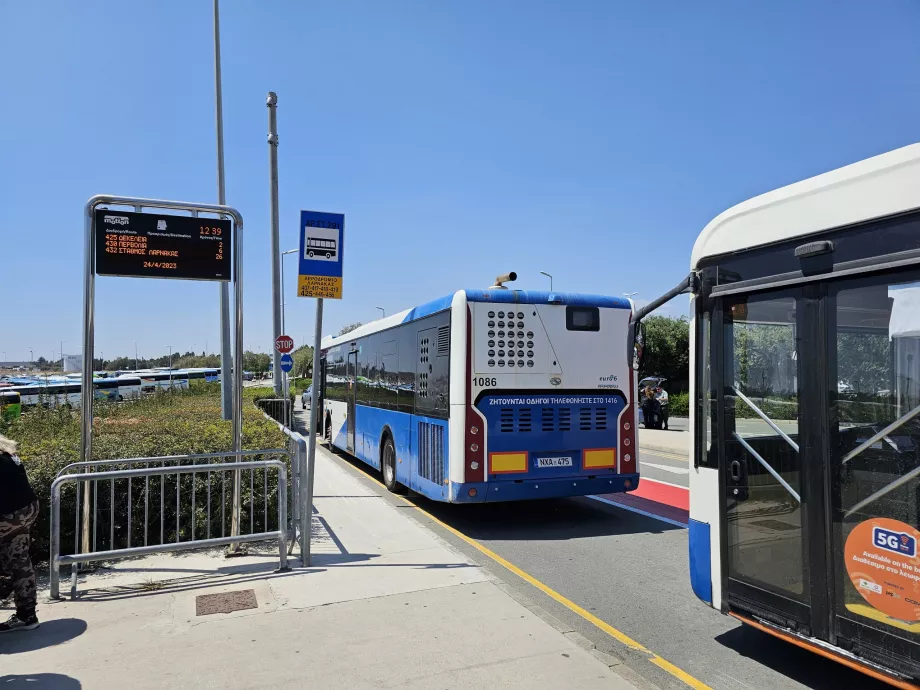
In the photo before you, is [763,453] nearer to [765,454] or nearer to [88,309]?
[765,454]

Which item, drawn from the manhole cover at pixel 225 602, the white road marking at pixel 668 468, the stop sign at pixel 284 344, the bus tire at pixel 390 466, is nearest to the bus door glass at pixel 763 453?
the manhole cover at pixel 225 602

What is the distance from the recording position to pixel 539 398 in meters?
8.41

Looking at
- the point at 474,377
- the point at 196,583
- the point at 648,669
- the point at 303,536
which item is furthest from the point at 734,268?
the point at 196,583

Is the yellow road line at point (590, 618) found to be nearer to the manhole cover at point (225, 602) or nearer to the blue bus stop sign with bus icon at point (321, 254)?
the manhole cover at point (225, 602)

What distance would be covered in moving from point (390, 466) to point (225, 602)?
5.79 metres

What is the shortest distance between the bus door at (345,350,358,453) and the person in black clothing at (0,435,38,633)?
355 inches

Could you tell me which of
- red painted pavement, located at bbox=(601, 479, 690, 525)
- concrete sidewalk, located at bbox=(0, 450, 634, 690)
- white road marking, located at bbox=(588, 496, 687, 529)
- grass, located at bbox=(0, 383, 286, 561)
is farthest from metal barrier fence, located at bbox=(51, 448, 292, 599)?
red painted pavement, located at bbox=(601, 479, 690, 525)

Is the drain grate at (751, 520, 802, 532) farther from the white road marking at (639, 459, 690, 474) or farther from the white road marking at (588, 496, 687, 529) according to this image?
the white road marking at (639, 459, 690, 474)

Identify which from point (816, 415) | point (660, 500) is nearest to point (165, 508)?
point (816, 415)

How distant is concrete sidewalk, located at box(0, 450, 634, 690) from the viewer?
163 inches

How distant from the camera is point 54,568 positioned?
18.3 ft

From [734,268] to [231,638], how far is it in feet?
14.4

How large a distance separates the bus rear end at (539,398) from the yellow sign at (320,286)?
6.13 ft

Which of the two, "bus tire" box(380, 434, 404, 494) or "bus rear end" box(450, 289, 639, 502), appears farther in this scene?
"bus tire" box(380, 434, 404, 494)
